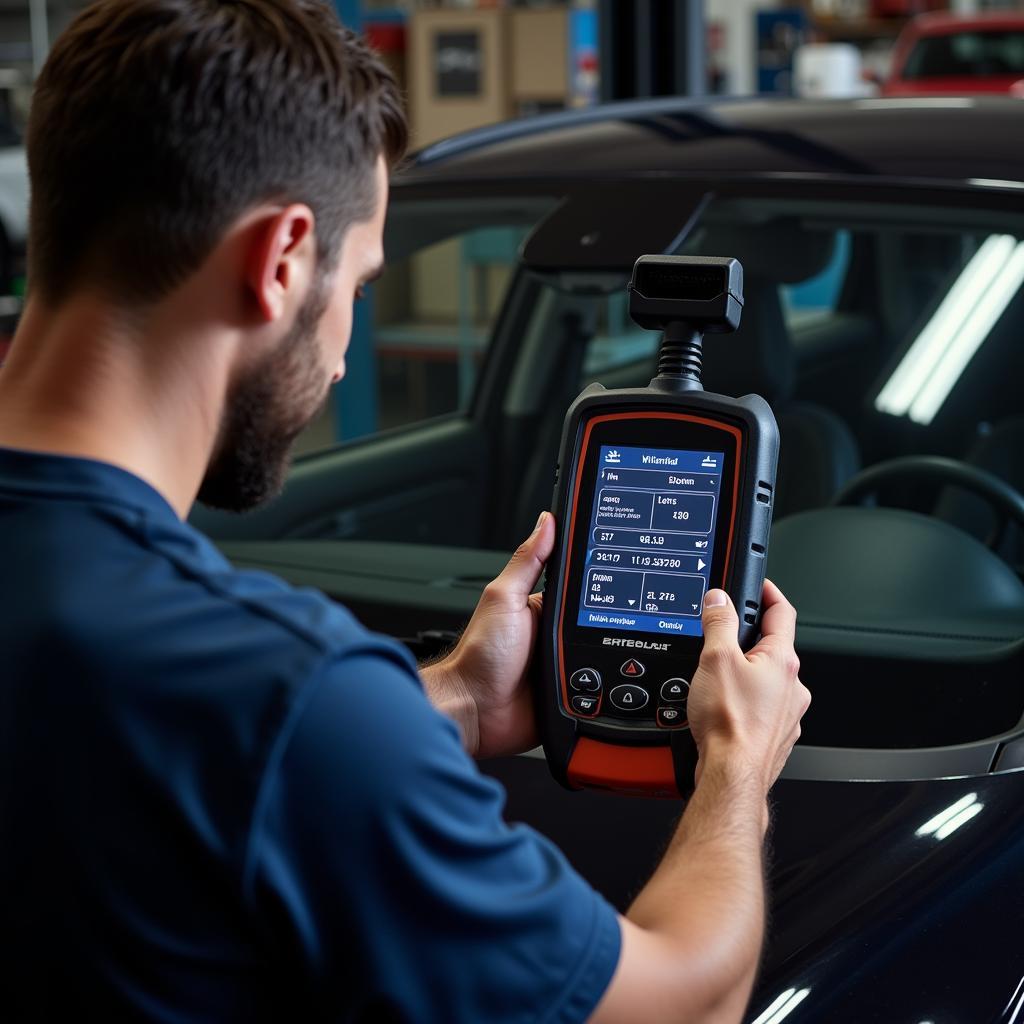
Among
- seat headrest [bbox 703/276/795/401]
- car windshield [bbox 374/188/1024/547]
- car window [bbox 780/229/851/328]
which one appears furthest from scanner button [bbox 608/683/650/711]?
car window [bbox 780/229/851/328]

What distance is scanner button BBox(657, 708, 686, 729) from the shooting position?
1211 millimetres

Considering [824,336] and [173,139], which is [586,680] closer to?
[173,139]

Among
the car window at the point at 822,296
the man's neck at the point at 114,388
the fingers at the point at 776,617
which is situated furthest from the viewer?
the car window at the point at 822,296

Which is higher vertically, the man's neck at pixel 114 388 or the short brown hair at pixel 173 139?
the short brown hair at pixel 173 139

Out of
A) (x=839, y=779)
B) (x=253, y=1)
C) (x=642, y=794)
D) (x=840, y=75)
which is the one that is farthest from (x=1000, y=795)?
(x=840, y=75)

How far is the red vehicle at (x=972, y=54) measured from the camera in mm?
10445

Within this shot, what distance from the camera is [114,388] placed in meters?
0.92

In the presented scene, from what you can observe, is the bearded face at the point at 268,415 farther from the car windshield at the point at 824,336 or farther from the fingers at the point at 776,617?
the car windshield at the point at 824,336

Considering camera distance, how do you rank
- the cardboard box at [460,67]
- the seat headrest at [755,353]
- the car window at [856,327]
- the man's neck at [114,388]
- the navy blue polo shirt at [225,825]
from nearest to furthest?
the navy blue polo shirt at [225,825], the man's neck at [114,388], the car window at [856,327], the seat headrest at [755,353], the cardboard box at [460,67]

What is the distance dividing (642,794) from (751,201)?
877 millimetres

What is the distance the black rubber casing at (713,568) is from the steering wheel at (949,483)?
0.72 metres

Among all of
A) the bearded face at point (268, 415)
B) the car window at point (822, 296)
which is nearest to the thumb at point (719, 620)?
the bearded face at point (268, 415)

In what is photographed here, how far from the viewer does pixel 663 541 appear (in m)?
1.28

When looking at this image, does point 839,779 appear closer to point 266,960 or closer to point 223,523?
point 266,960
